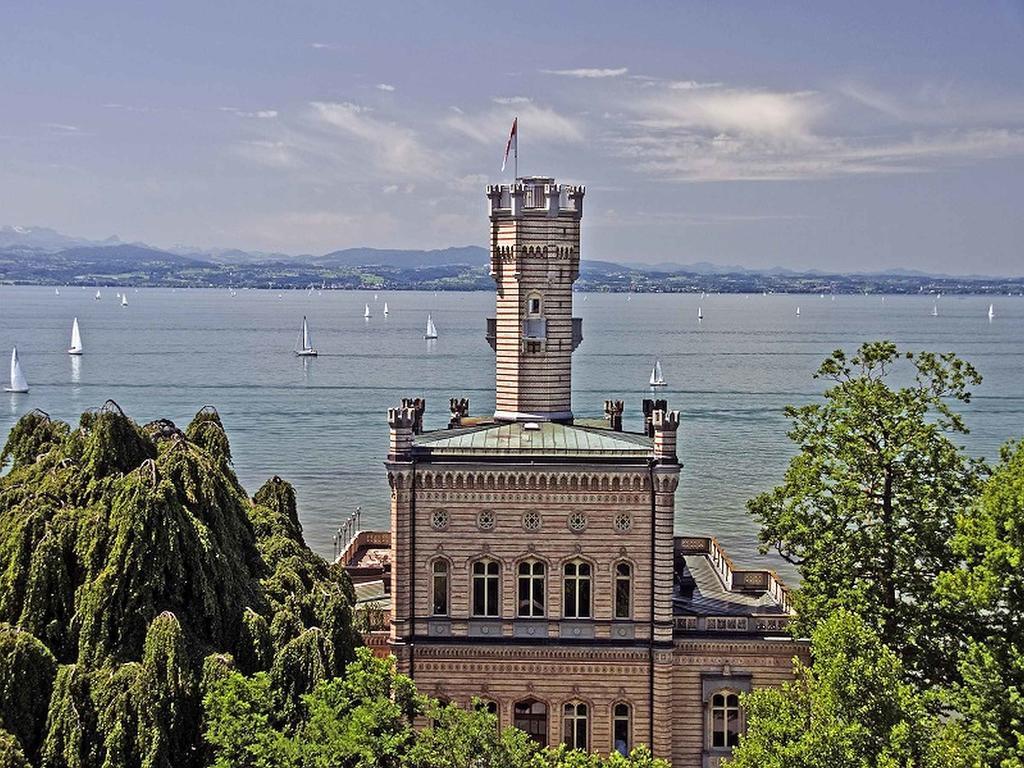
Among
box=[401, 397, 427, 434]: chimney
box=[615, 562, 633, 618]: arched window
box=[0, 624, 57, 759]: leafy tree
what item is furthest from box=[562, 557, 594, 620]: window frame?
box=[0, 624, 57, 759]: leafy tree

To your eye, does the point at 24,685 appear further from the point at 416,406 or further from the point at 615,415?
the point at 615,415

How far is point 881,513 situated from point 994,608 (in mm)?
5398

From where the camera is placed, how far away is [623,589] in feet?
112

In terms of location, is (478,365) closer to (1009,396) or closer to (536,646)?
(1009,396)

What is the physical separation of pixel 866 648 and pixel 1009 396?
409 feet

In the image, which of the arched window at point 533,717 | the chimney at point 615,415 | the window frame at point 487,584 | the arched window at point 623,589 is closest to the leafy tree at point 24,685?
the window frame at point 487,584

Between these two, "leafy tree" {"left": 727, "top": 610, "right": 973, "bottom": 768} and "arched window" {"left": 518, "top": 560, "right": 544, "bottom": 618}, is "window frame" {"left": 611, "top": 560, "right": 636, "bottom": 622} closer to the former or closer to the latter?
"arched window" {"left": 518, "top": 560, "right": 544, "bottom": 618}

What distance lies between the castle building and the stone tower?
3930 millimetres

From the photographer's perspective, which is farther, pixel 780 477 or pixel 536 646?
pixel 780 477

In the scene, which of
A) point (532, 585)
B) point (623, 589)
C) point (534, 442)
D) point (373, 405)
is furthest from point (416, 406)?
point (373, 405)

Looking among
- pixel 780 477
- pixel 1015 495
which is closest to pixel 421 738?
pixel 1015 495

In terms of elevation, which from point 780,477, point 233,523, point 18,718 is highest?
point 233,523

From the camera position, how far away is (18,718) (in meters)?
21.8

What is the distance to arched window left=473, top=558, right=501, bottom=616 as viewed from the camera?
112 ft
